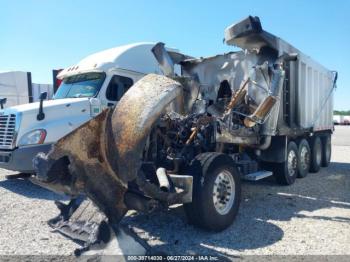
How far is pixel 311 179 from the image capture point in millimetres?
8875

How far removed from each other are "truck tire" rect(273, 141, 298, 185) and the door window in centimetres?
377

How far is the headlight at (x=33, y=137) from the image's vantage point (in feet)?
22.8

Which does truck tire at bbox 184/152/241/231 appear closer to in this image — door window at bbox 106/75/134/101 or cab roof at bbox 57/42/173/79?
door window at bbox 106/75/134/101

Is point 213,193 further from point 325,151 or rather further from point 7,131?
point 325,151

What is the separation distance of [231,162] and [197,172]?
0.72 meters

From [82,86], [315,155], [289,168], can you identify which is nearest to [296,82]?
[289,168]

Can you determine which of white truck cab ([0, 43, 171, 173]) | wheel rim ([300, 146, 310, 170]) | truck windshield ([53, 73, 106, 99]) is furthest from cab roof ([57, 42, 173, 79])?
wheel rim ([300, 146, 310, 170])

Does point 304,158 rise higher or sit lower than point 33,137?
lower

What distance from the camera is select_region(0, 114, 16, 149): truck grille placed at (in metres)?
7.13

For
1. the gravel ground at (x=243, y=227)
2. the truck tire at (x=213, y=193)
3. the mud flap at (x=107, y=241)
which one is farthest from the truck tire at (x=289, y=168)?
the mud flap at (x=107, y=241)

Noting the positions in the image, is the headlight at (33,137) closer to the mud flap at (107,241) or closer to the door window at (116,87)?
the door window at (116,87)

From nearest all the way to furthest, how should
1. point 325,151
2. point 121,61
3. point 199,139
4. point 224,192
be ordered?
point 224,192, point 199,139, point 121,61, point 325,151

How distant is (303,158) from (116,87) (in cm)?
485

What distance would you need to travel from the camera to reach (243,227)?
4898 mm
